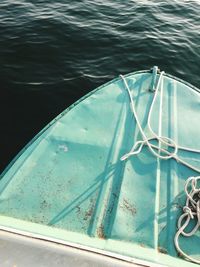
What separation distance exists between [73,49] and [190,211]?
6.24m

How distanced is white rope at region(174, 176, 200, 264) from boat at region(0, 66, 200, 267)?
1cm

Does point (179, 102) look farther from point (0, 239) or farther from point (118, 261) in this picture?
point (0, 239)

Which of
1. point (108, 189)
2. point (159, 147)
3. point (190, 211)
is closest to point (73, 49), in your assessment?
point (159, 147)

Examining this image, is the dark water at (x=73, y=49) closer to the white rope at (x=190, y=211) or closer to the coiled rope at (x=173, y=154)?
the coiled rope at (x=173, y=154)

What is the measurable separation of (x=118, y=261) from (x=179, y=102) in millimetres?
3004

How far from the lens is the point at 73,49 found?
8383 millimetres

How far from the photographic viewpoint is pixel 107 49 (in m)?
8.59

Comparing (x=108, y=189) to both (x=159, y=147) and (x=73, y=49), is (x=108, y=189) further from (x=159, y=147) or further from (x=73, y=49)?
(x=73, y=49)

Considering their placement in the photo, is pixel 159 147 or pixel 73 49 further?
pixel 73 49

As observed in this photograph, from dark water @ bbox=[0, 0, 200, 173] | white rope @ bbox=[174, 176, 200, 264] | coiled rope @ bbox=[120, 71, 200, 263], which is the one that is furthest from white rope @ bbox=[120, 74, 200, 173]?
dark water @ bbox=[0, 0, 200, 173]

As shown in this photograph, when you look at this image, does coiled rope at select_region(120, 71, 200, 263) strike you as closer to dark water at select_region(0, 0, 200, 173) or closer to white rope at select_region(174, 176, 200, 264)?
white rope at select_region(174, 176, 200, 264)

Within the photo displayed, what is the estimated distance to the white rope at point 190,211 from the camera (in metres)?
3.03

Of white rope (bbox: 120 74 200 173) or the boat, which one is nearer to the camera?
the boat

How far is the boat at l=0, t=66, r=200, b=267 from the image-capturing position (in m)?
2.80
